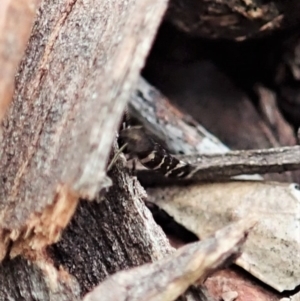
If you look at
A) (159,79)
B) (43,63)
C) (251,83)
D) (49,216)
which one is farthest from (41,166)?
(251,83)

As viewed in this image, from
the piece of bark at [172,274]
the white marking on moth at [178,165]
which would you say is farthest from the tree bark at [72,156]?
the white marking on moth at [178,165]

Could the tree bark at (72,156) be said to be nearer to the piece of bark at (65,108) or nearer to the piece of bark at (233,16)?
the piece of bark at (65,108)

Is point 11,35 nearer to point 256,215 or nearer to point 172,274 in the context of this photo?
point 172,274

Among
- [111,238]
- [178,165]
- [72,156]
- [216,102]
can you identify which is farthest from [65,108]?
[216,102]

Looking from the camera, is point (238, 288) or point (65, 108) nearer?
point (65, 108)

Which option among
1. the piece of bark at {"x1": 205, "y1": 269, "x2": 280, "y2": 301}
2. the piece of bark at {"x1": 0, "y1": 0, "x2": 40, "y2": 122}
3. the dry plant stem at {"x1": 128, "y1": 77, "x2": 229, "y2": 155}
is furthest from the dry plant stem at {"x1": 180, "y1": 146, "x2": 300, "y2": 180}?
the piece of bark at {"x1": 0, "y1": 0, "x2": 40, "y2": 122}

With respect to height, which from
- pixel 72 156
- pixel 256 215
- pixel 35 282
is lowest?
pixel 35 282
